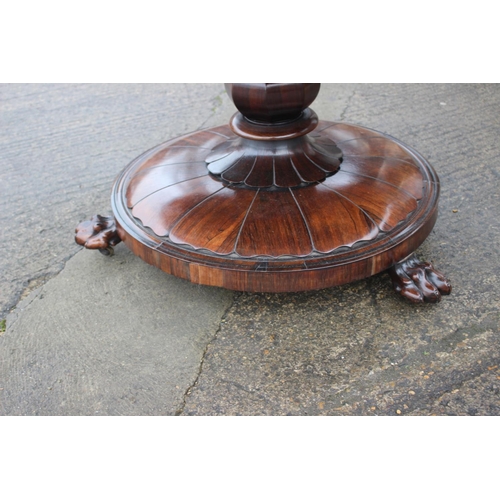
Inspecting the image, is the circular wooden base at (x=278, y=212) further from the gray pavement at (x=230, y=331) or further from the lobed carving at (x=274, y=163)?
the gray pavement at (x=230, y=331)

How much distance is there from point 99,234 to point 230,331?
1.81 ft

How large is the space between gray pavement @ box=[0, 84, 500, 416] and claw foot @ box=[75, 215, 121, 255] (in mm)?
85

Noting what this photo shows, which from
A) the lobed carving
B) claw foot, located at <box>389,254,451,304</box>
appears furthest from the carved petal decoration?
claw foot, located at <box>389,254,451,304</box>

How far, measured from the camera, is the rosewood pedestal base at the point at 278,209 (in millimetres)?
1414

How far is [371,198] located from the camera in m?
1.54

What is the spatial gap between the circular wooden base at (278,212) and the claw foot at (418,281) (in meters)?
0.06

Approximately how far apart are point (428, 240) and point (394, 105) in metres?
1.21

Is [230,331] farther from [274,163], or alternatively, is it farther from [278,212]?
[274,163]

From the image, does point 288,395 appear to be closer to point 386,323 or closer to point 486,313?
point 386,323

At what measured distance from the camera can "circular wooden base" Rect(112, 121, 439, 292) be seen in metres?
1.41

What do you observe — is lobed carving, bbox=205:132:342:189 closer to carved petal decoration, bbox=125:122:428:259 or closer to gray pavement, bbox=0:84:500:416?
carved petal decoration, bbox=125:122:428:259

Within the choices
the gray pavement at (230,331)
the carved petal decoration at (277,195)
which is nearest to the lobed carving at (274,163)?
the carved petal decoration at (277,195)

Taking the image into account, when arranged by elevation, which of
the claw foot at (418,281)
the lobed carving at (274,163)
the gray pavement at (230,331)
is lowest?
the gray pavement at (230,331)

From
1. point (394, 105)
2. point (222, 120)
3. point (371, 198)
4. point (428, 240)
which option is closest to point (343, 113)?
point (394, 105)
